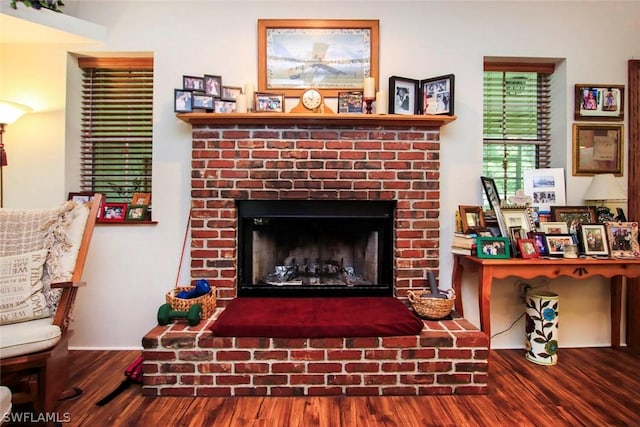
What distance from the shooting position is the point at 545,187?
2.26 meters

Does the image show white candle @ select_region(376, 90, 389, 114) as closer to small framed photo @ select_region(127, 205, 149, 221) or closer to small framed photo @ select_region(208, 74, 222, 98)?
small framed photo @ select_region(208, 74, 222, 98)

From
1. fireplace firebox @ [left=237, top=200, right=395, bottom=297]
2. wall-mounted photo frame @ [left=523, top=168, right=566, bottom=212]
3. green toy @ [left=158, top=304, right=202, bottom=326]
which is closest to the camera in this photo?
green toy @ [left=158, top=304, right=202, bottom=326]

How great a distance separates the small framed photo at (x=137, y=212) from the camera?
7.23 feet

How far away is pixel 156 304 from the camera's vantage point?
7.11 ft

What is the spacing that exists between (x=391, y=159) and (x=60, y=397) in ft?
7.61

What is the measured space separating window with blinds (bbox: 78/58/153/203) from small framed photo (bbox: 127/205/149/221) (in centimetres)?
20

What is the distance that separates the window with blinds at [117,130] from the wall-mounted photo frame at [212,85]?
639 millimetres

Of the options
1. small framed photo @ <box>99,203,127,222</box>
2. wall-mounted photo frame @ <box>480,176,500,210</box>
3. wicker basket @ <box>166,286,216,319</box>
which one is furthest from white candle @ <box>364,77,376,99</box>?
small framed photo @ <box>99,203,127,222</box>

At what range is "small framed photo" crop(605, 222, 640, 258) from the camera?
6.51ft

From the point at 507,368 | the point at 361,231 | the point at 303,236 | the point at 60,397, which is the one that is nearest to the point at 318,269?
the point at 303,236

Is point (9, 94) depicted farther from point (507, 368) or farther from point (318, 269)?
point (507, 368)

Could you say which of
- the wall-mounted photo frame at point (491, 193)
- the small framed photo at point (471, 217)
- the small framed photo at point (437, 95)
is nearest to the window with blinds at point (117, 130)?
the small framed photo at point (437, 95)

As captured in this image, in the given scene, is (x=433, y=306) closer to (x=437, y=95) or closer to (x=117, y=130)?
(x=437, y=95)

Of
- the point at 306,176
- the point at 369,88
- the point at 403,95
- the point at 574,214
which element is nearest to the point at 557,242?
the point at 574,214
